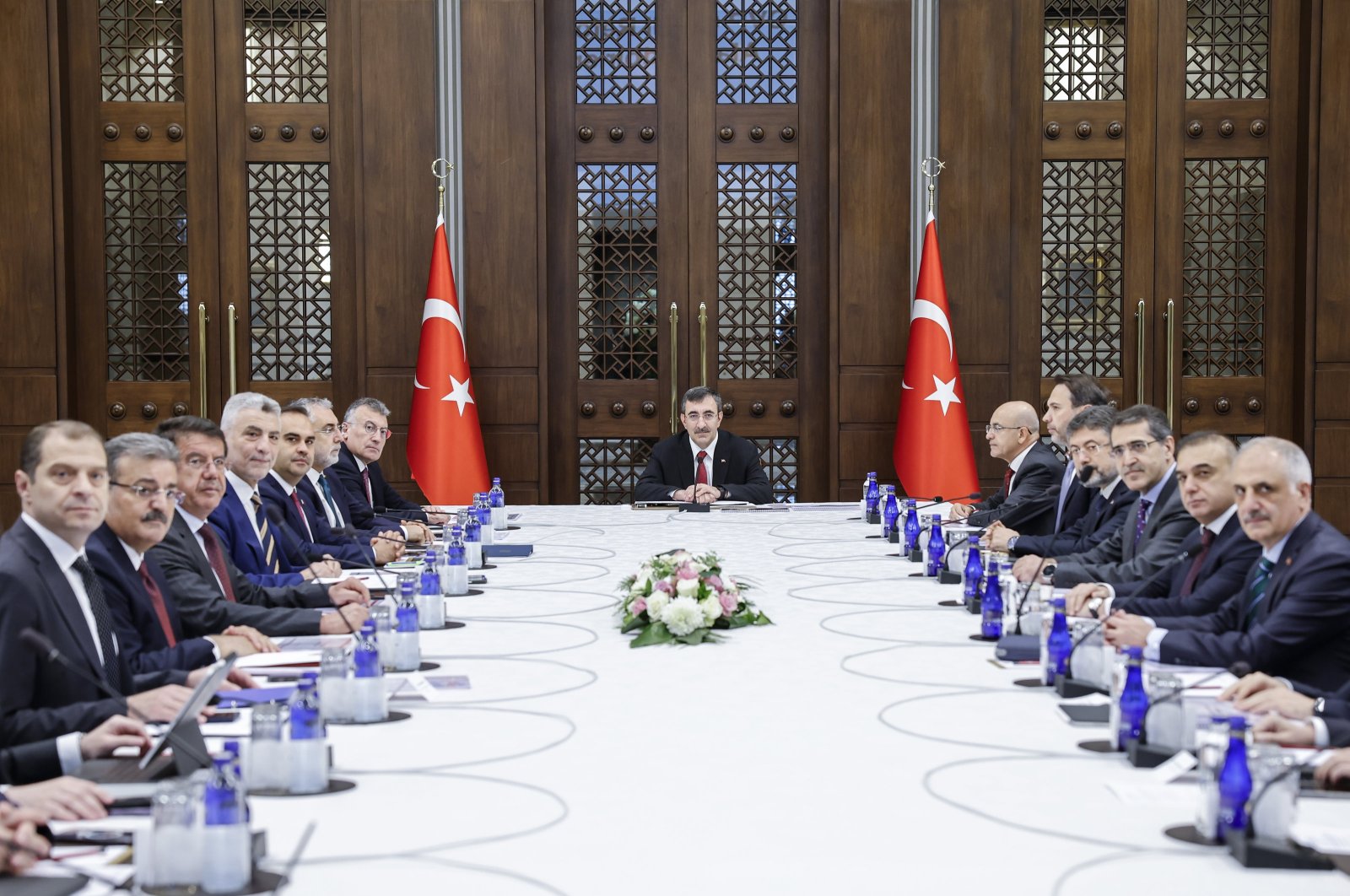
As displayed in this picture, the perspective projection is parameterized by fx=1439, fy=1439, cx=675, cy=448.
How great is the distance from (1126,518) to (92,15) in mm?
6799

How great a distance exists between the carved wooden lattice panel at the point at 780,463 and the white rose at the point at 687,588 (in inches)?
208

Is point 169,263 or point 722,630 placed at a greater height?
point 169,263

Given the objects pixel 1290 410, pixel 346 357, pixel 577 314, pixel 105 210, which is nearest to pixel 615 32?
pixel 577 314

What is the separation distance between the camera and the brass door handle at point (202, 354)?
8617 mm

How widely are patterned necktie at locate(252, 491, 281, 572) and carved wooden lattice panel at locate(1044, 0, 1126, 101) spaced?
19.3ft

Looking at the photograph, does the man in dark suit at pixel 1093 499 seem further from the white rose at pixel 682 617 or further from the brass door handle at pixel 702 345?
the brass door handle at pixel 702 345

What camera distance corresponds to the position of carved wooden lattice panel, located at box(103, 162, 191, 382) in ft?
28.5

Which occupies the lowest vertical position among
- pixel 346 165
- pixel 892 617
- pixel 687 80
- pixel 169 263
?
pixel 892 617

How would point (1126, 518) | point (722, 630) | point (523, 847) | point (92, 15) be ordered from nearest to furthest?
1. point (523, 847)
2. point (722, 630)
3. point (1126, 518)
4. point (92, 15)

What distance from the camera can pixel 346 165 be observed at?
28.6 feet

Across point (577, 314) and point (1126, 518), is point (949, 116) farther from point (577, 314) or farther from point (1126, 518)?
point (1126, 518)

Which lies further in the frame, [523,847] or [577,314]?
[577,314]

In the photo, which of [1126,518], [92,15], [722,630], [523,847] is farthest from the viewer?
[92,15]

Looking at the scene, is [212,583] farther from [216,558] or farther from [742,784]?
[742,784]
